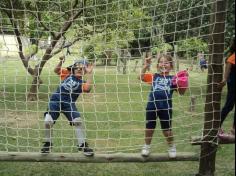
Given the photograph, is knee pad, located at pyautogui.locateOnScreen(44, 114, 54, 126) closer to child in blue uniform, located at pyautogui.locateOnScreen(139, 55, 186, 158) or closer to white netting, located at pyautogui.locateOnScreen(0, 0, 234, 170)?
white netting, located at pyautogui.locateOnScreen(0, 0, 234, 170)

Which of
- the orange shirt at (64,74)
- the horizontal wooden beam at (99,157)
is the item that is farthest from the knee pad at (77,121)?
the orange shirt at (64,74)

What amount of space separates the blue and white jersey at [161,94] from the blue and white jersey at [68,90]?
0.79m

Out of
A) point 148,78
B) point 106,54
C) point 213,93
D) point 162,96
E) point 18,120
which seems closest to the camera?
point 213,93

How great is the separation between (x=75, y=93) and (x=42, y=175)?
1.01 m

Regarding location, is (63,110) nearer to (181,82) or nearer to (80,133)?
(80,133)

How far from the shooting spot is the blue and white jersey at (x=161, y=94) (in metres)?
4.46

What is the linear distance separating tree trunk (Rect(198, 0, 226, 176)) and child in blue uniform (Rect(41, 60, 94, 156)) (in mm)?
1194

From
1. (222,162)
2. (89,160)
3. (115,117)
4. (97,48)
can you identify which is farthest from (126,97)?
(89,160)

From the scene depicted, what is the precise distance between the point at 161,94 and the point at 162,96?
2 centimetres

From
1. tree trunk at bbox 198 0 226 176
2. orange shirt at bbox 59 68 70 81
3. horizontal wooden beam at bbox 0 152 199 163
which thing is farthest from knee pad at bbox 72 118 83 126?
tree trunk at bbox 198 0 226 176

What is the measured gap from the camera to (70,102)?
4.66 meters

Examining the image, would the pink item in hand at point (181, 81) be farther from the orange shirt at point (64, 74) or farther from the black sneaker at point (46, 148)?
the black sneaker at point (46, 148)

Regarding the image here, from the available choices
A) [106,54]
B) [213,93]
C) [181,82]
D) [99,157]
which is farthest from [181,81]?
[106,54]

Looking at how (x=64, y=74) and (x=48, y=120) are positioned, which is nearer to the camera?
(x=48, y=120)
